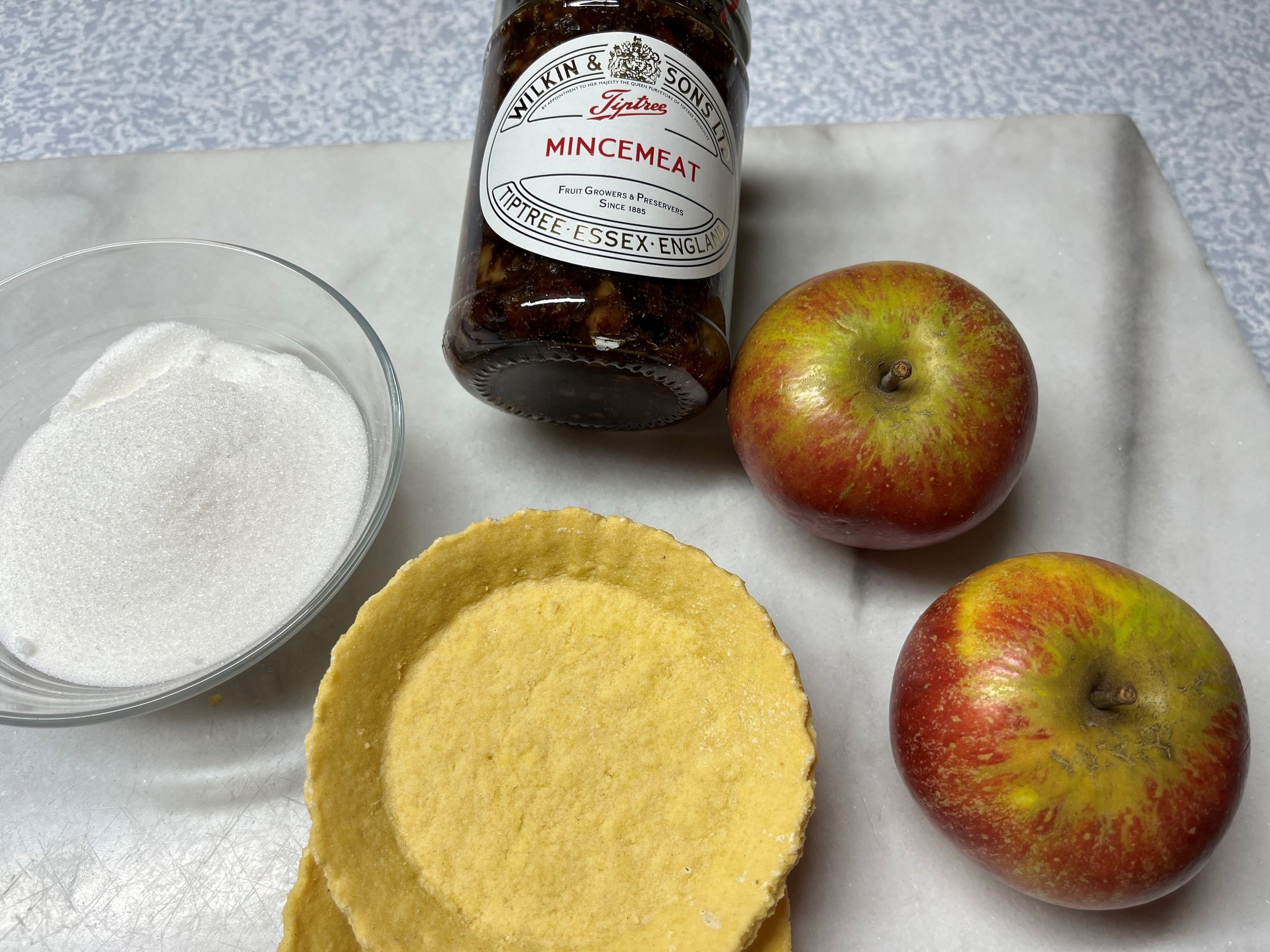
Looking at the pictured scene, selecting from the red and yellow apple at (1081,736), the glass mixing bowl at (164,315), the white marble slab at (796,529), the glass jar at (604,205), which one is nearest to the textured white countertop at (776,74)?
the white marble slab at (796,529)

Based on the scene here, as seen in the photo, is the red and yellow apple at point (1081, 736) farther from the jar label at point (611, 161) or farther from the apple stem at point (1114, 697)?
the jar label at point (611, 161)

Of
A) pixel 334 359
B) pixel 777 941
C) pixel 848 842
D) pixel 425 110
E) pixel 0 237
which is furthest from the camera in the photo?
pixel 425 110

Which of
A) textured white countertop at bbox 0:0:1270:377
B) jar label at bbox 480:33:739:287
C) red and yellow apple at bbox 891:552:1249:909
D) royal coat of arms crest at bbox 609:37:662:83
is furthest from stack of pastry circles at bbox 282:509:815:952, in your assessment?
textured white countertop at bbox 0:0:1270:377

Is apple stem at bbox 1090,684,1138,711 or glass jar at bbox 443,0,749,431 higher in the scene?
glass jar at bbox 443,0,749,431

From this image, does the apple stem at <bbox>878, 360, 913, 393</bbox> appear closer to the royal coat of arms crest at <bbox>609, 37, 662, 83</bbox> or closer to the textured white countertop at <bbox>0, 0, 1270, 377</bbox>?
the royal coat of arms crest at <bbox>609, 37, 662, 83</bbox>

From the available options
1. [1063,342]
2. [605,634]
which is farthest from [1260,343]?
[605,634]

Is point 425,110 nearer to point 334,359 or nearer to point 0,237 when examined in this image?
point 334,359
